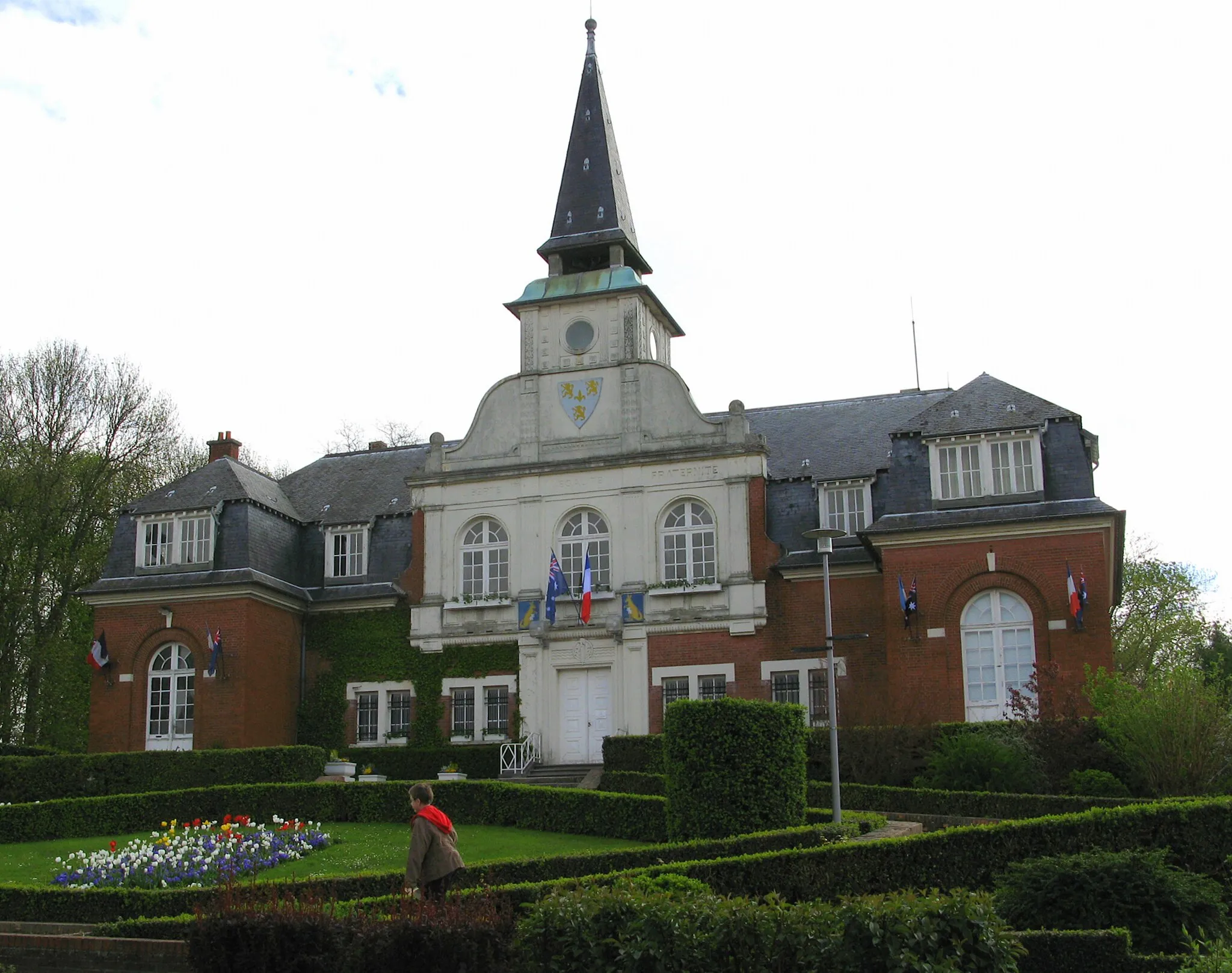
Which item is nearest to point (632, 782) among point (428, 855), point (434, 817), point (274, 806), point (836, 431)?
point (274, 806)

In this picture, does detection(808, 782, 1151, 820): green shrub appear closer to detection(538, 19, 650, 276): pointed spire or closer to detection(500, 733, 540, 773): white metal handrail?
detection(500, 733, 540, 773): white metal handrail

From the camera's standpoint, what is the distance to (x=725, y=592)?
32812 mm

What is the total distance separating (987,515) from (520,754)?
1225 centimetres

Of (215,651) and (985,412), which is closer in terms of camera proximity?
(985,412)

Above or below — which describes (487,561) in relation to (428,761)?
above

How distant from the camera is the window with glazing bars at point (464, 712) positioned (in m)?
34.1

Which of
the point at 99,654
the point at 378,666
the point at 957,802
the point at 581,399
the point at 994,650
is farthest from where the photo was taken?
the point at 378,666

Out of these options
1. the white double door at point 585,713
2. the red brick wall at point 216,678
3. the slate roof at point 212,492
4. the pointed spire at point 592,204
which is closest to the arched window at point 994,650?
the white double door at point 585,713

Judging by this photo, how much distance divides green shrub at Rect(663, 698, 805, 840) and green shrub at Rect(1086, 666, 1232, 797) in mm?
6327

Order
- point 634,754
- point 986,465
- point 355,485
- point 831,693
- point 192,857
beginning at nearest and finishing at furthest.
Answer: point 192,857 < point 831,693 < point 634,754 < point 986,465 < point 355,485

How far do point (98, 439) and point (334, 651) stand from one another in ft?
42.7

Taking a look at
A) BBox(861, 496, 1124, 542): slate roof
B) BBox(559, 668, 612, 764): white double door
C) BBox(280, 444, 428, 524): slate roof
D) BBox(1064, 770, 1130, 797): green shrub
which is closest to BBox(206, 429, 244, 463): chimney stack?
BBox(280, 444, 428, 524): slate roof

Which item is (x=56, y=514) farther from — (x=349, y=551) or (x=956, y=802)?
(x=956, y=802)

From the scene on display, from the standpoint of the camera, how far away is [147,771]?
29891mm
